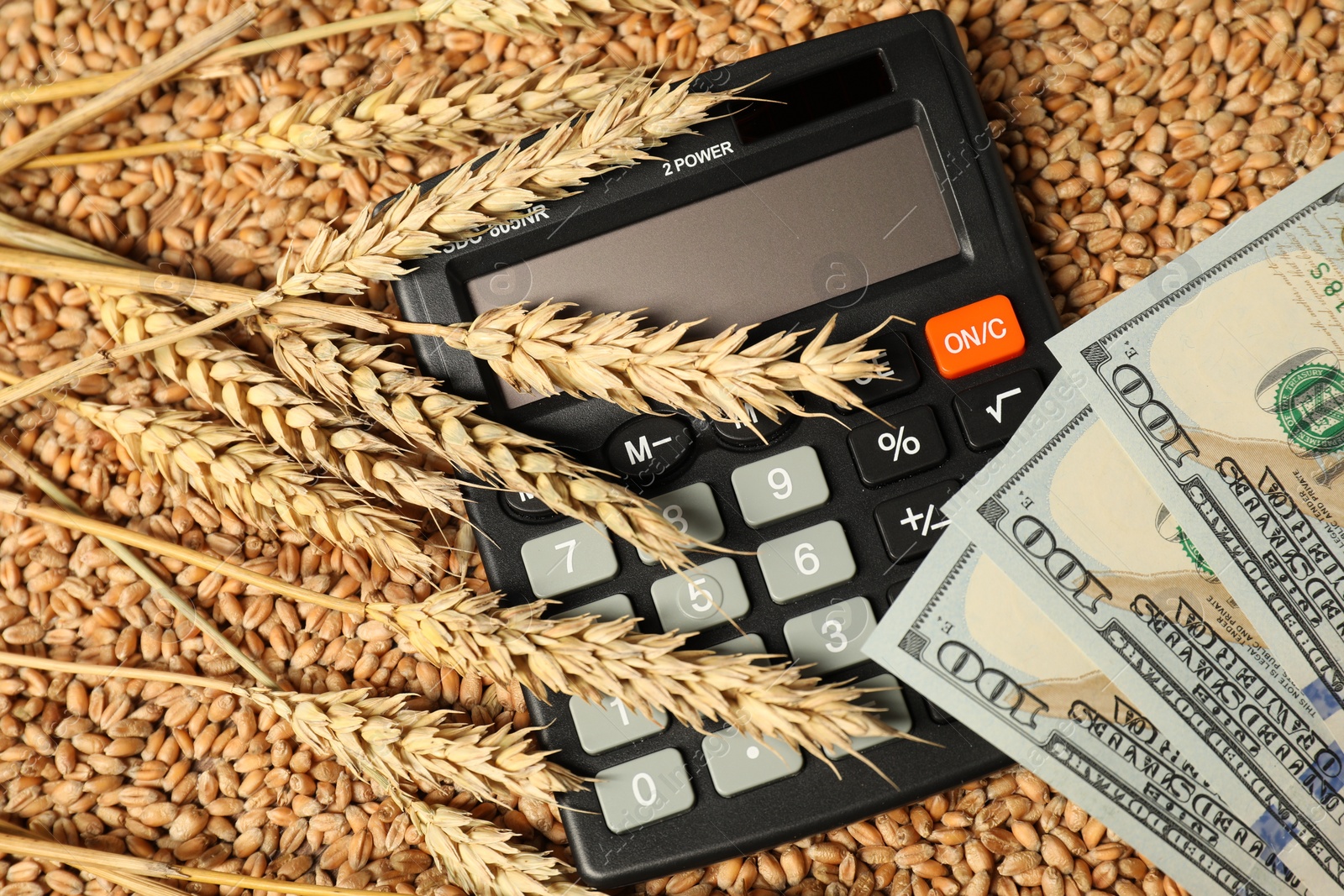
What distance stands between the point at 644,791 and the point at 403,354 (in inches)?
15.7

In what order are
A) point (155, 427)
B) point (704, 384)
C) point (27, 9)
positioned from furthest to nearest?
point (27, 9)
point (155, 427)
point (704, 384)

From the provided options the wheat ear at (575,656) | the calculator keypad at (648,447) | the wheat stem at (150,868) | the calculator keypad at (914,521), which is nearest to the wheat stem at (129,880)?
the wheat stem at (150,868)

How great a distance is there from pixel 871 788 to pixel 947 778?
0.18 ft

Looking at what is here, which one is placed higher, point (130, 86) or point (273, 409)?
point (130, 86)

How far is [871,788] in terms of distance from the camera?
623mm

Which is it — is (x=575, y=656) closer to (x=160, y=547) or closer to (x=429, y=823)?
(x=429, y=823)

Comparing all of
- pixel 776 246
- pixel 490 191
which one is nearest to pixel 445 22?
pixel 490 191

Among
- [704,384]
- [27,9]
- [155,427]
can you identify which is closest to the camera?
[704,384]

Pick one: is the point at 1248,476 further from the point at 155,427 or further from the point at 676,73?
the point at 155,427

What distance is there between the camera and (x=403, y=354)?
0.73 metres

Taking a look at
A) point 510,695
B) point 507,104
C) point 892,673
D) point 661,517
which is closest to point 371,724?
point 510,695

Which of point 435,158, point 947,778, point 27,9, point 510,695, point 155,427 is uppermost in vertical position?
point 27,9

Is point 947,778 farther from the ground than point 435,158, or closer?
closer

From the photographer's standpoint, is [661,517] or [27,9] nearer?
[661,517]
